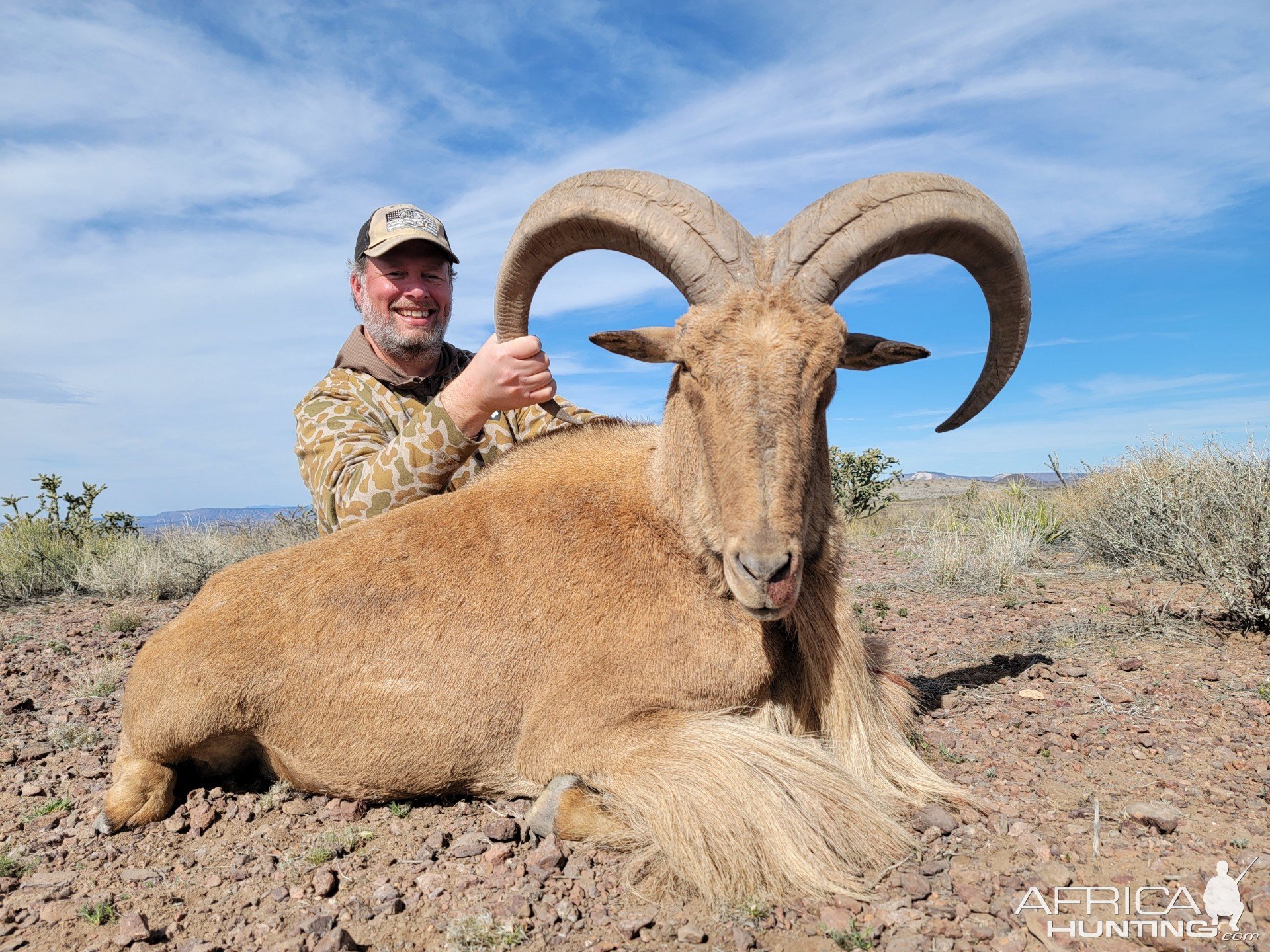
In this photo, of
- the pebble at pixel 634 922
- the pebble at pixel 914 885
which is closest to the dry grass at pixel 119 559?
the pebble at pixel 634 922

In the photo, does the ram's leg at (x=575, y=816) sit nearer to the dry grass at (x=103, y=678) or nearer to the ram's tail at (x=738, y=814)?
the ram's tail at (x=738, y=814)

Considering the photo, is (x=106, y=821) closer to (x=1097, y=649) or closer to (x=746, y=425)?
(x=746, y=425)

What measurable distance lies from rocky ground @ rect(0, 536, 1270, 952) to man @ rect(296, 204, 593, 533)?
180cm

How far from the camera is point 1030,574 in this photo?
983cm

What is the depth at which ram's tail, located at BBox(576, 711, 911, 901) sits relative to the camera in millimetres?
3176

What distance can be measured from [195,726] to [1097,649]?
6014mm

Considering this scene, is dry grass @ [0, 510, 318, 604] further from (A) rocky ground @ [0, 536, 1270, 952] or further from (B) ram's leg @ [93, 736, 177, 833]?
(B) ram's leg @ [93, 736, 177, 833]

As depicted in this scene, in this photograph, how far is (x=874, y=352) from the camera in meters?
3.81

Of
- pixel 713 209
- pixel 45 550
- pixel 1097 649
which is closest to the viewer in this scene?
pixel 713 209

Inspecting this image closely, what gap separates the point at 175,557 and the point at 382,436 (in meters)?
8.71

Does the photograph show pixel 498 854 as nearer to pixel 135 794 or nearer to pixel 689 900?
pixel 689 900

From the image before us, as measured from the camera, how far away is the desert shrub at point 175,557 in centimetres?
1084

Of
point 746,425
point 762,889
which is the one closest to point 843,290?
point 746,425

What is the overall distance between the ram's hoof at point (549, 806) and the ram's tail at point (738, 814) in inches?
4.8
